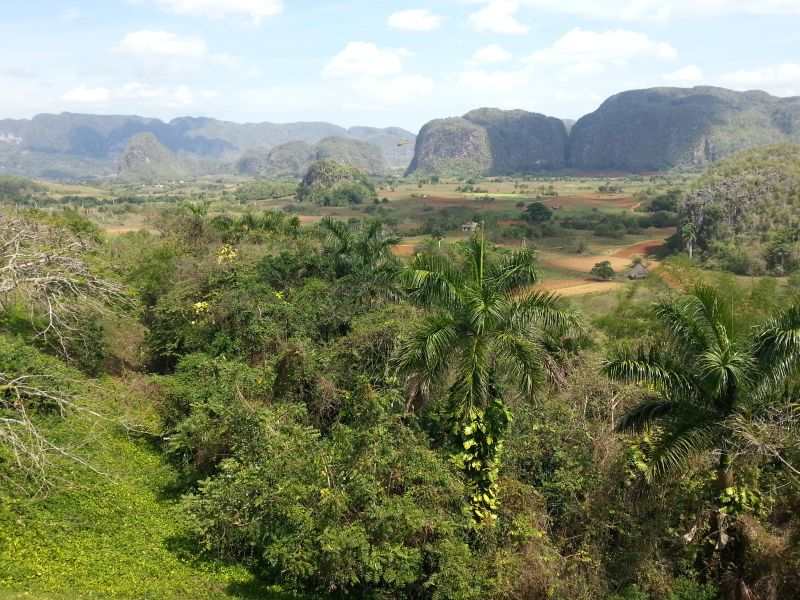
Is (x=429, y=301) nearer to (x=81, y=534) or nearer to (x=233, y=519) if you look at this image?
(x=233, y=519)

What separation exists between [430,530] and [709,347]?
4.72 metres

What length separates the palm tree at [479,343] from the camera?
9875 millimetres

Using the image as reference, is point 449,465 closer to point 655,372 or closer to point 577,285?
point 655,372

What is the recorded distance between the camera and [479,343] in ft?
32.7

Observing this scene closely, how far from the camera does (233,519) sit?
428 inches

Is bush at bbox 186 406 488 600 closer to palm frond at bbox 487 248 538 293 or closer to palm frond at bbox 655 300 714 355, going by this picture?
palm frond at bbox 487 248 538 293

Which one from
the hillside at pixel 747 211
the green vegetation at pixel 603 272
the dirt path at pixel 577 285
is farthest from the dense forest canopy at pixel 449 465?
the hillside at pixel 747 211

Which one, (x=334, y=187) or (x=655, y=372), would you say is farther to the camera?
(x=334, y=187)

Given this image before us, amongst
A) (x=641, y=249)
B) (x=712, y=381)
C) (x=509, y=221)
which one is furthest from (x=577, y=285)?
(x=712, y=381)

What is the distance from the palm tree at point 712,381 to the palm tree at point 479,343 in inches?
48.7

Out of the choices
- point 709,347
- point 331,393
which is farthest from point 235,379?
point 709,347

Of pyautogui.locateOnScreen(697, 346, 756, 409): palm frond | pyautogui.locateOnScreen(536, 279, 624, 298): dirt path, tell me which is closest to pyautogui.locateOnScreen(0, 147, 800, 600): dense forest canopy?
pyautogui.locateOnScreen(697, 346, 756, 409): palm frond

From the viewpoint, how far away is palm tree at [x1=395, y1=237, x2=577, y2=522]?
32.4 feet

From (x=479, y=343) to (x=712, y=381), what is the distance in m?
3.14
